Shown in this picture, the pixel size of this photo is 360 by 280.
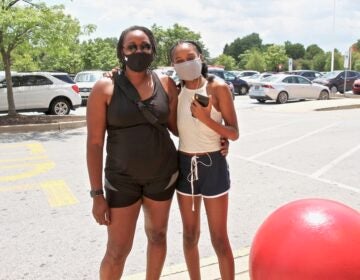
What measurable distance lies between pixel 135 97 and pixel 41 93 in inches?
537

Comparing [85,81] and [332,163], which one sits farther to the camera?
[85,81]

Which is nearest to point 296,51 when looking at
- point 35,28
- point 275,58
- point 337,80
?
point 275,58

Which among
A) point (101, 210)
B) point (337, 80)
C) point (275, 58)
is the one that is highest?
point (101, 210)

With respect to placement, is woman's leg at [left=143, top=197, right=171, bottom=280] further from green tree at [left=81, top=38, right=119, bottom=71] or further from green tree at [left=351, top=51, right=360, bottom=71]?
green tree at [left=351, top=51, right=360, bottom=71]

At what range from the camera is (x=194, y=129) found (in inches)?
109

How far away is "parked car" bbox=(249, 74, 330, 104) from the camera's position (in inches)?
807

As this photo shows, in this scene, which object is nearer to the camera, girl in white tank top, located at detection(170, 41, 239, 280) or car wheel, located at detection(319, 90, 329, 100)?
girl in white tank top, located at detection(170, 41, 239, 280)

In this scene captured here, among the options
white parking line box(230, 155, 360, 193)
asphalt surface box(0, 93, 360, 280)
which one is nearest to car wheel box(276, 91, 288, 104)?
asphalt surface box(0, 93, 360, 280)

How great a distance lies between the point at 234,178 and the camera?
6.46m

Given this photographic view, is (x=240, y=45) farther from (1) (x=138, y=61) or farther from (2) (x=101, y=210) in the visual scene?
(2) (x=101, y=210)

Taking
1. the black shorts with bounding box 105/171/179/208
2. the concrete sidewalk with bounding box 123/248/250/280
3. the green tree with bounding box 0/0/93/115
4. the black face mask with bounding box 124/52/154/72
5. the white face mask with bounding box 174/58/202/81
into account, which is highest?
the green tree with bounding box 0/0/93/115

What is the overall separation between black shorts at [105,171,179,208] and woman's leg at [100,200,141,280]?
4 cm

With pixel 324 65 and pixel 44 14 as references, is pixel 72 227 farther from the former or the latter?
pixel 324 65

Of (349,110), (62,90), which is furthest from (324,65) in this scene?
(62,90)
